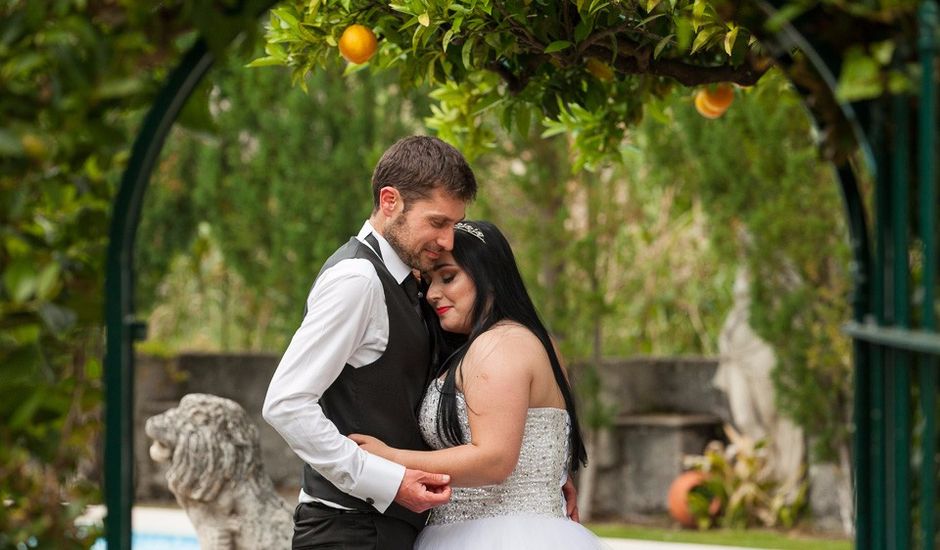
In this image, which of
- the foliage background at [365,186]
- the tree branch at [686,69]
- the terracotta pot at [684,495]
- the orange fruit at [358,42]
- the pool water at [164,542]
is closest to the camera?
the foliage background at [365,186]

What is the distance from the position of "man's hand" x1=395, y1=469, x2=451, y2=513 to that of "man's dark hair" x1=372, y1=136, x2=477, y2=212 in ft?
1.96

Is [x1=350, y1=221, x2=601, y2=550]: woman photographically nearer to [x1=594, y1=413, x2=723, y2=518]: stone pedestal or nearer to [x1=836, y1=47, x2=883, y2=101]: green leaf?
[x1=836, y1=47, x2=883, y2=101]: green leaf

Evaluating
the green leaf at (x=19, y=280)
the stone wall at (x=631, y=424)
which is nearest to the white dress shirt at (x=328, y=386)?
the green leaf at (x=19, y=280)

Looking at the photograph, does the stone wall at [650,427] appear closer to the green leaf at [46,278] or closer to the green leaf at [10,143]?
A: the green leaf at [46,278]

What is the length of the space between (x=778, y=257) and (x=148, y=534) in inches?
164

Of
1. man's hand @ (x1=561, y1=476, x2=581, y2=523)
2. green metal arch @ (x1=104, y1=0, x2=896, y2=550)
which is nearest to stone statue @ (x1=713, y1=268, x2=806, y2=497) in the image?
man's hand @ (x1=561, y1=476, x2=581, y2=523)

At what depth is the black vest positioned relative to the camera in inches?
119

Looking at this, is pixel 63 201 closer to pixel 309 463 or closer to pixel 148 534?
pixel 309 463

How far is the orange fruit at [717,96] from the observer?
3.97 metres

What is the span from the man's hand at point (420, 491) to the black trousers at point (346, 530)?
0.46 feet

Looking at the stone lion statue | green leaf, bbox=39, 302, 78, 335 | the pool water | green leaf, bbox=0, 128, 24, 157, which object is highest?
green leaf, bbox=0, 128, 24, 157

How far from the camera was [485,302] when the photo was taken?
10.3 ft

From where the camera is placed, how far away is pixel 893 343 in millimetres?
1887

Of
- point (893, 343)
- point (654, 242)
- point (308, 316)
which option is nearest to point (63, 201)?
point (308, 316)
